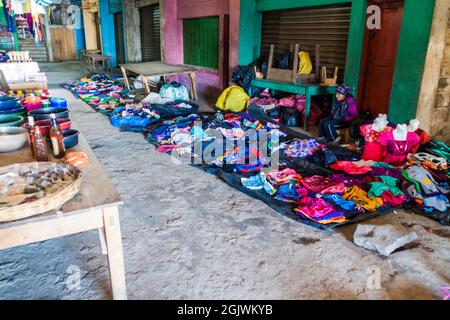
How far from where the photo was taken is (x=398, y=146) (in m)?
4.27

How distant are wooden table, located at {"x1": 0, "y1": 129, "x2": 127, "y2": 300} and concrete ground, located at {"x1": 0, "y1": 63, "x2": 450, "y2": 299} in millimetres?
501

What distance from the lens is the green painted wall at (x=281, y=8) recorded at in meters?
5.74

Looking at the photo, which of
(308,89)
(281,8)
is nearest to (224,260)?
(308,89)

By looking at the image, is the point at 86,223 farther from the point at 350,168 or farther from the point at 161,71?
the point at 161,71

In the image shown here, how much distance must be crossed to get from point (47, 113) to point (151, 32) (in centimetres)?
1006

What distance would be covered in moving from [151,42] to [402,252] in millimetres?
11331

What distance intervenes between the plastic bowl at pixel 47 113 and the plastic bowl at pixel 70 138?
326 millimetres

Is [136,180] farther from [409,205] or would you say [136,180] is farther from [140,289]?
[409,205]

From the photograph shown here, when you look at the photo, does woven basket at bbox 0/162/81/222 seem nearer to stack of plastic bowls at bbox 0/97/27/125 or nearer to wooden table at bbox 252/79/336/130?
stack of plastic bowls at bbox 0/97/27/125

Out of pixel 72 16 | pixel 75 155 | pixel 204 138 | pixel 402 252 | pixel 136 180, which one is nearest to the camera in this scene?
pixel 75 155

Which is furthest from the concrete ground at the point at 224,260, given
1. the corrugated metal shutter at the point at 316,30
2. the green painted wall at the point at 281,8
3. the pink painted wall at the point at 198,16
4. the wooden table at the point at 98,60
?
the wooden table at the point at 98,60

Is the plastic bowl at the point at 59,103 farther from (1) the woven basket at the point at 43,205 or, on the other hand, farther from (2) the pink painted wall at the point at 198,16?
(2) the pink painted wall at the point at 198,16

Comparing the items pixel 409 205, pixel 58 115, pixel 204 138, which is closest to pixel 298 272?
pixel 409 205

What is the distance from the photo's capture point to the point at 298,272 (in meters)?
2.62
